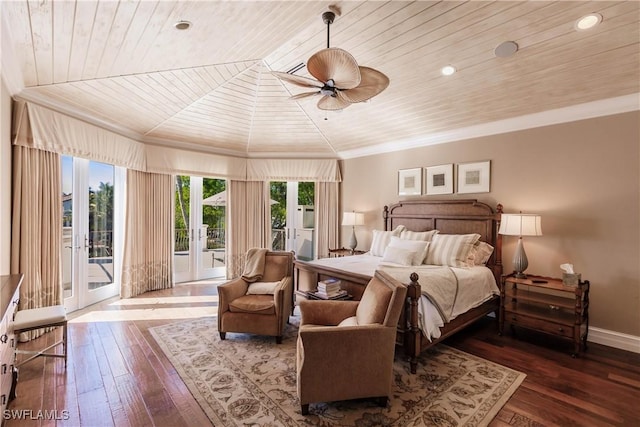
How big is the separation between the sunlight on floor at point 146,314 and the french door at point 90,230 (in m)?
0.47

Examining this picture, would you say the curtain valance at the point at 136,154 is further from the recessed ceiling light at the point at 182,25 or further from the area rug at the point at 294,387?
the area rug at the point at 294,387

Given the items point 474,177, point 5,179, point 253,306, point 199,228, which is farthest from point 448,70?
point 199,228

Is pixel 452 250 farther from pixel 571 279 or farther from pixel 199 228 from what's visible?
pixel 199 228

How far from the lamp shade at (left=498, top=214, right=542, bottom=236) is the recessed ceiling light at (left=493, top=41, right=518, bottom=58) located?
1.78 m

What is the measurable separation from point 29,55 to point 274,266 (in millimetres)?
3088

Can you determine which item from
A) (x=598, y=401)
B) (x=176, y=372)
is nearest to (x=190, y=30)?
(x=176, y=372)

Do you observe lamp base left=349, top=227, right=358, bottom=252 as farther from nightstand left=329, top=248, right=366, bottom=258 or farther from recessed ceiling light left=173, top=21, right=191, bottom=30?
recessed ceiling light left=173, top=21, right=191, bottom=30

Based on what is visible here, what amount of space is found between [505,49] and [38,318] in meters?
4.81

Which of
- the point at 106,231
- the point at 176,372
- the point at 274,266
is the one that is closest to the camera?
the point at 176,372

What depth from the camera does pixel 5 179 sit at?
310 centimetres

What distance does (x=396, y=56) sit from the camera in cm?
316

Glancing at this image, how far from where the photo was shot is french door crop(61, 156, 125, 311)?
4.30 meters

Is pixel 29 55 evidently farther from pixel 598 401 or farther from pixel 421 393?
pixel 598 401

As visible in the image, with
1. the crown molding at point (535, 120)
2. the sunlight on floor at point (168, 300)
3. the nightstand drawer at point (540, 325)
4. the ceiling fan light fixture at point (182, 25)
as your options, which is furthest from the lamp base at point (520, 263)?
the sunlight on floor at point (168, 300)
